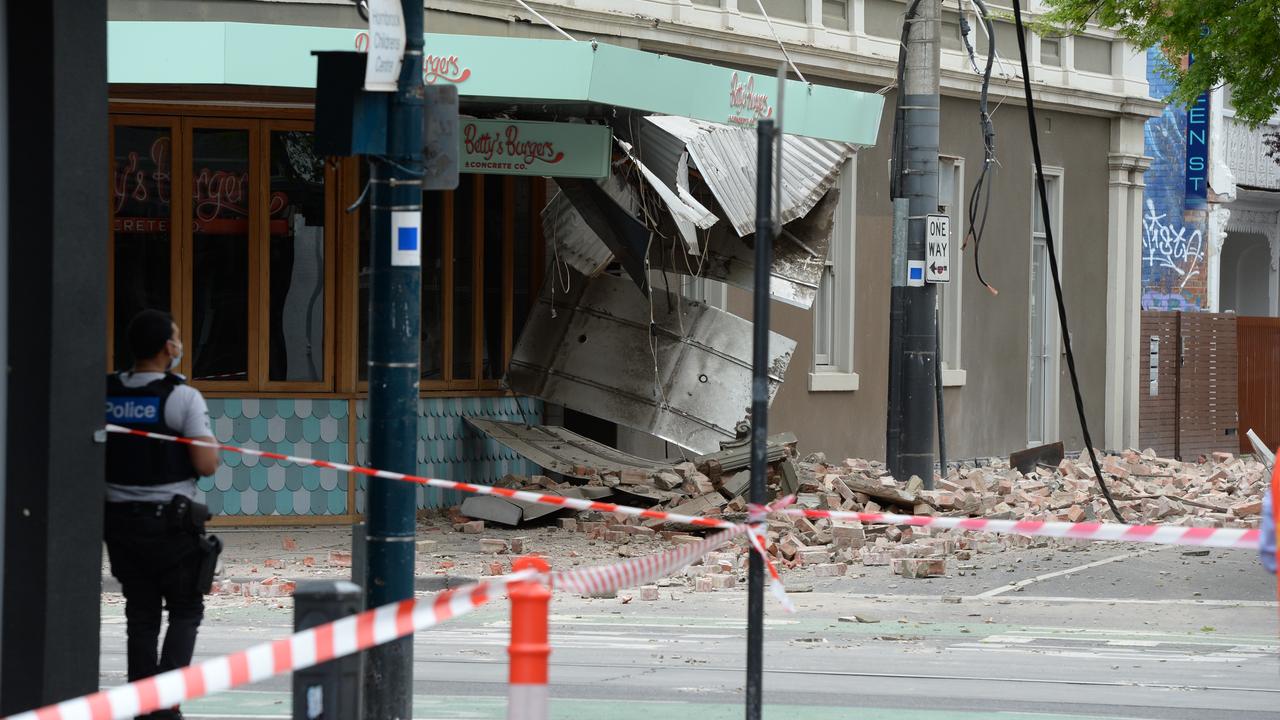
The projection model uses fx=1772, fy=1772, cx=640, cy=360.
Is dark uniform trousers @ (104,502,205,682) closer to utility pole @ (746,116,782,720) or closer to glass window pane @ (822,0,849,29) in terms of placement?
utility pole @ (746,116,782,720)

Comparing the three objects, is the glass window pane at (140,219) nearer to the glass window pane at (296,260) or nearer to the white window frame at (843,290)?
the glass window pane at (296,260)

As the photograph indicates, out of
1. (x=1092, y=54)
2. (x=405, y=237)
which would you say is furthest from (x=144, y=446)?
(x=1092, y=54)

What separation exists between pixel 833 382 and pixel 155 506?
→ 14512 mm

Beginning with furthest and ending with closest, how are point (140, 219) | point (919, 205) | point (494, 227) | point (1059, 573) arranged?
point (494, 227) → point (919, 205) → point (140, 219) → point (1059, 573)

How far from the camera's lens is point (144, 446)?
6371mm

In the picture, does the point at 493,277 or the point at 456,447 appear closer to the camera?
the point at 456,447

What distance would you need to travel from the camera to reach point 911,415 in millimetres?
15766

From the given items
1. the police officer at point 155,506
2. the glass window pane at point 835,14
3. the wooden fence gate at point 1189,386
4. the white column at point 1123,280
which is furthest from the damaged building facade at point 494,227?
the wooden fence gate at point 1189,386

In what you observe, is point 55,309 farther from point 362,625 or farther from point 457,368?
point 457,368

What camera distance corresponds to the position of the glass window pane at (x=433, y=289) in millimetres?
15734

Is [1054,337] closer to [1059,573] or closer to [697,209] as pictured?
[697,209]

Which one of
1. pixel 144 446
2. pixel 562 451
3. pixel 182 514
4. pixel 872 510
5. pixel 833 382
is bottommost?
pixel 872 510

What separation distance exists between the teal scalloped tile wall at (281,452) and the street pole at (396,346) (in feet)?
26.8

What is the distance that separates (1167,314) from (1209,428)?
2273 millimetres
